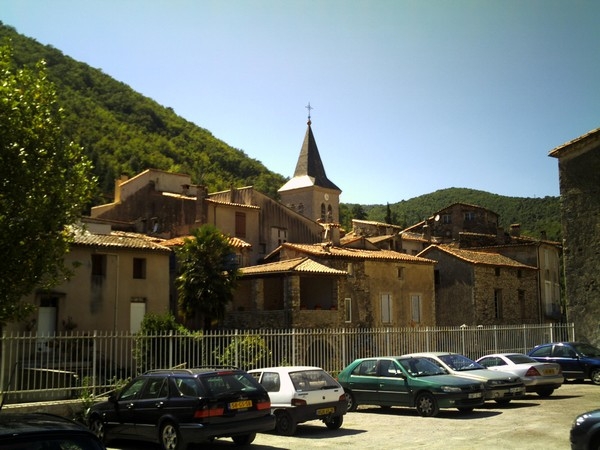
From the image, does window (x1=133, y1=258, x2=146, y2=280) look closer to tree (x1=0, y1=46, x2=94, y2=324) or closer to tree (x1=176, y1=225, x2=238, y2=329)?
tree (x1=176, y1=225, x2=238, y2=329)

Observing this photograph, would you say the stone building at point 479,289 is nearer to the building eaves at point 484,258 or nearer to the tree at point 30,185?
the building eaves at point 484,258

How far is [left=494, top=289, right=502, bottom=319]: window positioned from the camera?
41.3 meters

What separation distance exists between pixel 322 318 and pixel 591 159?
14.1 meters

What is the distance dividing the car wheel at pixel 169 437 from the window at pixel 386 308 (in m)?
26.1

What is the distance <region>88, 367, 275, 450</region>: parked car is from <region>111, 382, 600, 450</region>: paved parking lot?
28.5 inches

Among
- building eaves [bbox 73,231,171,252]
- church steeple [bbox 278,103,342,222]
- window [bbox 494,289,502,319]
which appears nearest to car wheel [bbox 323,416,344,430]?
building eaves [bbox 73,231,171,252]

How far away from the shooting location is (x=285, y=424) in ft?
42.7

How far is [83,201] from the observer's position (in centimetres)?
1355

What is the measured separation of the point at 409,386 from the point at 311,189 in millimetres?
53612

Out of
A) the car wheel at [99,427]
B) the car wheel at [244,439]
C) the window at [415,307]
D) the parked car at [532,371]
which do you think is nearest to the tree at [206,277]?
the window at [415,307]

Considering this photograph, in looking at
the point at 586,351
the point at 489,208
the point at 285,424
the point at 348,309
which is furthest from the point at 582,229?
the point at 489,208

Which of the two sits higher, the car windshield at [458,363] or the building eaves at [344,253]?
the building eaves at [344,253]

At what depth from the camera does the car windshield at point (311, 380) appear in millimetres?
13227

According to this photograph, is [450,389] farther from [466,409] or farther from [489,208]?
[489,208]
